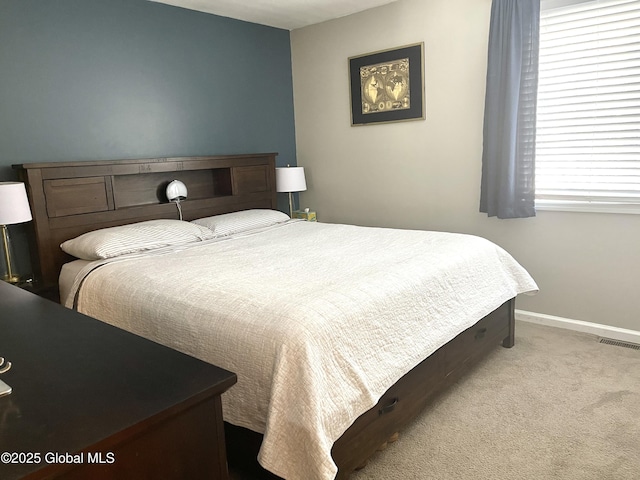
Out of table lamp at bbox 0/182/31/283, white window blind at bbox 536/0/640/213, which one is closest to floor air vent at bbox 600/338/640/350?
white window blind at bbox 536/0/640/213

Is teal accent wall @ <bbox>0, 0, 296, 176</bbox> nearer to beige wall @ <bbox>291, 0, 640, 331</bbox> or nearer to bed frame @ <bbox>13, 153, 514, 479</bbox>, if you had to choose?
bed frame @ <bbox>13, 153, 514, 479</bbox>

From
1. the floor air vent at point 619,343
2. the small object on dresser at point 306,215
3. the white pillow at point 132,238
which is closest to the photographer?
the white pillow at point 132,238

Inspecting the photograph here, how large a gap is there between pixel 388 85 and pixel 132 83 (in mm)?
1965

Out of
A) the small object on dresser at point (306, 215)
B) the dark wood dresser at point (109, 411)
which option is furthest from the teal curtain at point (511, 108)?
the dark wood dresser at point (109, 411)

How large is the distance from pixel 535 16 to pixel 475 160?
1.00m

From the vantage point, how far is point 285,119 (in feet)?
14.9

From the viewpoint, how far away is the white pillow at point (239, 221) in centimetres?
337

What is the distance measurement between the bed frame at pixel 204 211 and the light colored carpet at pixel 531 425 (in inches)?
Answer: 4.4

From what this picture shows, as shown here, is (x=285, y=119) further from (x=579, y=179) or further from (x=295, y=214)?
(x=579, y=179)

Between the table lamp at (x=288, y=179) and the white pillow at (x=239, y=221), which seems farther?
the table lamp at (x=288, y=179)

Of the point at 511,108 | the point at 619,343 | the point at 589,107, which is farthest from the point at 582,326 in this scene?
the point at 511,108

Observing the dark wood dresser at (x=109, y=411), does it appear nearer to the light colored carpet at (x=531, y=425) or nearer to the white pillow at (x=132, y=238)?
the light colored carpet at (x=531, y=425)

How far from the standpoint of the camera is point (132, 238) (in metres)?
2.84

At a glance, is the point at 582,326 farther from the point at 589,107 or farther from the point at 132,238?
the point at 132,238
